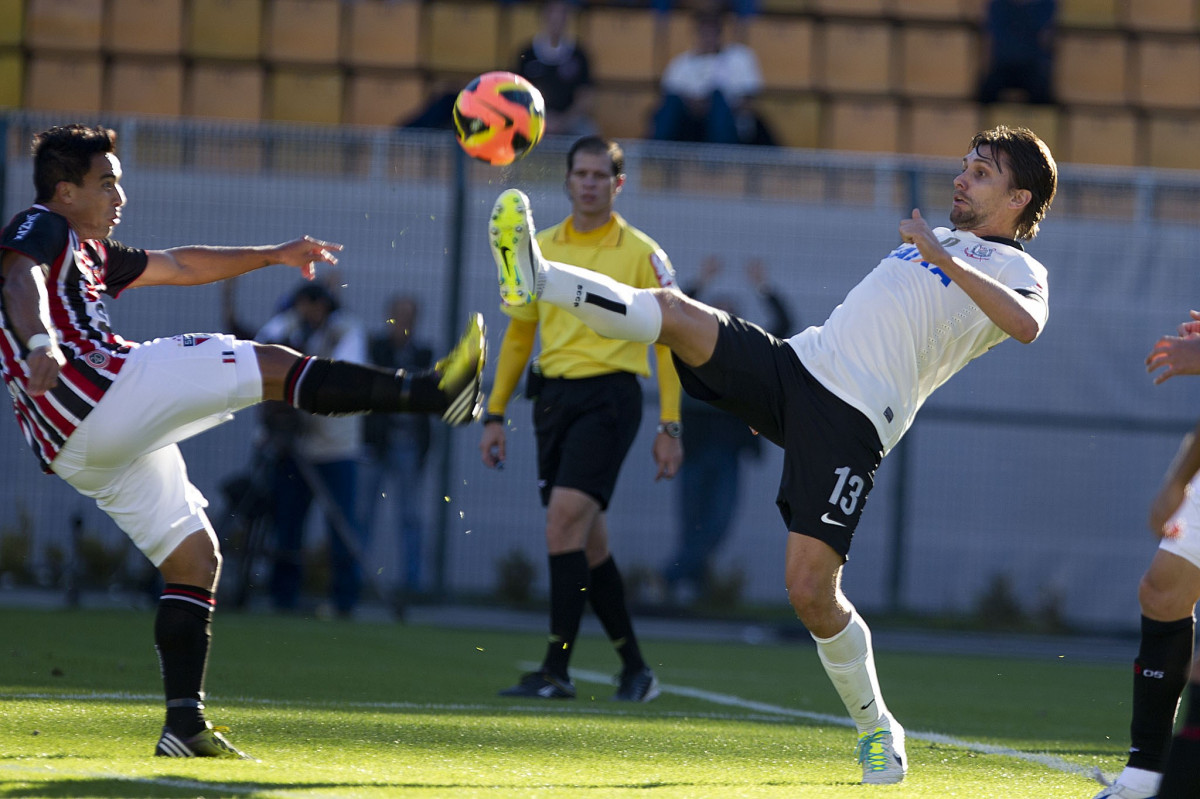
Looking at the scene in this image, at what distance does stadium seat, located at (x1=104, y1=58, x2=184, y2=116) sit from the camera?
1320 cm

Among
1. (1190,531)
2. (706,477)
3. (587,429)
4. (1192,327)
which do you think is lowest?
(706,477)

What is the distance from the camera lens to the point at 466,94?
17.9ft

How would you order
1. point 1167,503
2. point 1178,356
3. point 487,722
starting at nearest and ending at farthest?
point 1167,503 → point 1178,356 → point 487,722

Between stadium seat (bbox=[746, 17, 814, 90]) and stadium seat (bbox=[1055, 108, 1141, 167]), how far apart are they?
8.27 feet

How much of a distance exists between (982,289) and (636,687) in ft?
9.64

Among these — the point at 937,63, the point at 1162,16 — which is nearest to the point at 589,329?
the point at 937,63

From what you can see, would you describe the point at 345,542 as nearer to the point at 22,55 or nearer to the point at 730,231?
the point at 730,231

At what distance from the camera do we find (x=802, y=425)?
4.42 m

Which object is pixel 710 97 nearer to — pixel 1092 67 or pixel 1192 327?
pixel 1092 67

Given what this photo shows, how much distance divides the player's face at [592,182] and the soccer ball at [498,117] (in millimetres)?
1236

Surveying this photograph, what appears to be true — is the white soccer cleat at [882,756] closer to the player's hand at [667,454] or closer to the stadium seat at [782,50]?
the player's hand at [667,454]

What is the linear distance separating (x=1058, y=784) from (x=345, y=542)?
6214 millimetres

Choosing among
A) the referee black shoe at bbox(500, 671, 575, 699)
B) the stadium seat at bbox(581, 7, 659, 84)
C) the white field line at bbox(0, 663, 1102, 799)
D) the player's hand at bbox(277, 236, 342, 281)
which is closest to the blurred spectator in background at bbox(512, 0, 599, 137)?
the stadium seat at bbox(581, 7, 659, 84)

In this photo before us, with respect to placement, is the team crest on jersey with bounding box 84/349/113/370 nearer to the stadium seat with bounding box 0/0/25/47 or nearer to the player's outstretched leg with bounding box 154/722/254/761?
the player's outstretched leg with bounding box 154/722/254/761
